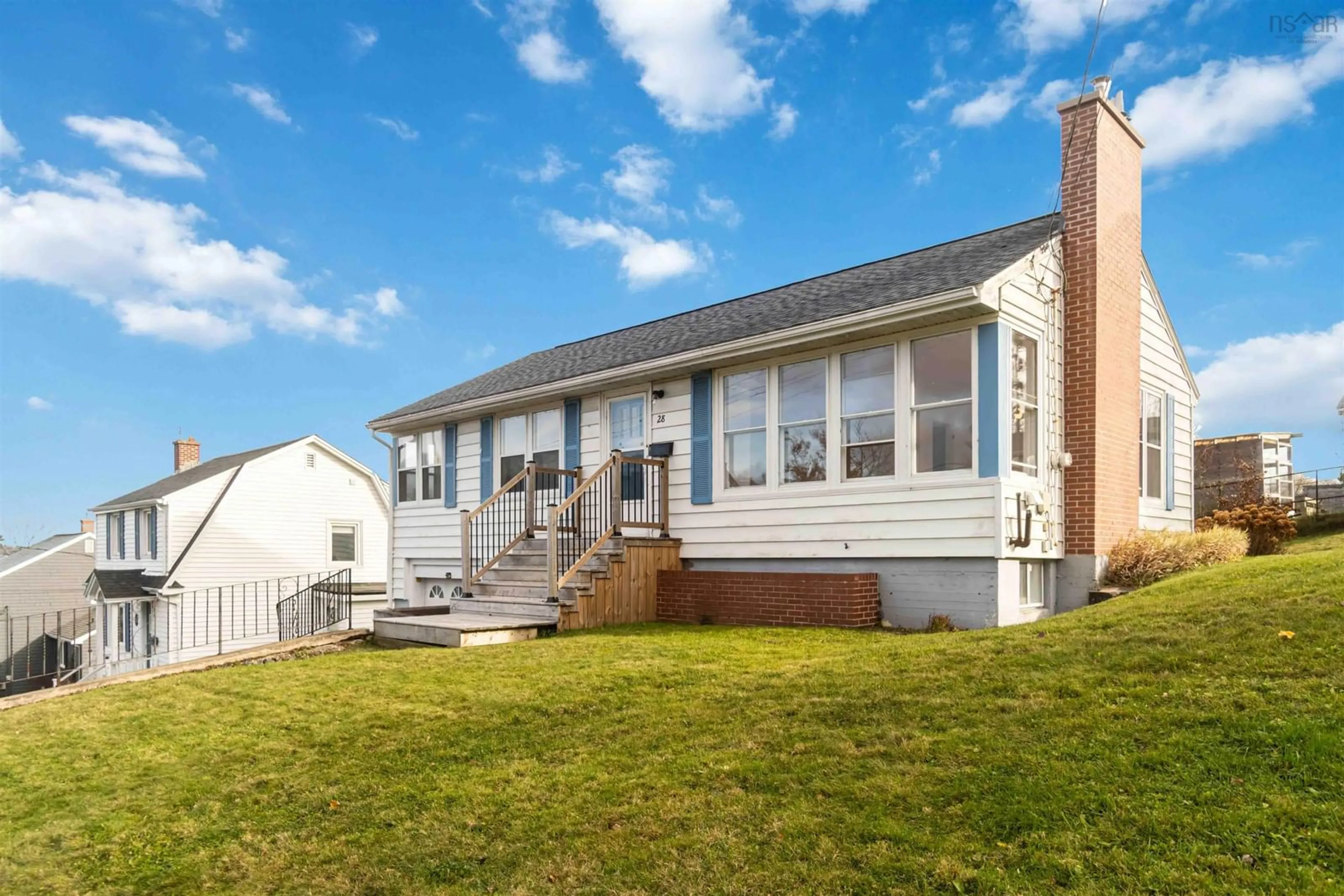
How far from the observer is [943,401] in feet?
29.5

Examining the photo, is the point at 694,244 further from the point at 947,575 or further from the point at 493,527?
the point at 947,575

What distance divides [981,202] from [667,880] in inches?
516

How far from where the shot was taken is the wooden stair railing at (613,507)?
10945 mm

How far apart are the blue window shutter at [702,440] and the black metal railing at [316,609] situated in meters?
12.0

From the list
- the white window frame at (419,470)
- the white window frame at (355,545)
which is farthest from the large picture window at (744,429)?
the white window frame at (355,545)

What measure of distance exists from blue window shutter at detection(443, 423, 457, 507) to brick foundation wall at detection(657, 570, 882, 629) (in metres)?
5.41

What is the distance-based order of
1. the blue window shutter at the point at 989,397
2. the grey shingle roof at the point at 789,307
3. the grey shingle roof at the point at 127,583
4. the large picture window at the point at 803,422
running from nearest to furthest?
the blue window shutter at the point at 989,397 < the grey shingle roof at the point at 789,307 < the large picture window at the point at 803,422 < the grey shingle roof at the point at 127,583

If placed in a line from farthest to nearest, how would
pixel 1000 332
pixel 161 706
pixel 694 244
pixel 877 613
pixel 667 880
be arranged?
pixel 694 244 → pixel 877 613 → pixel 1000 332 → pixel 161 706 → pixel 667 880

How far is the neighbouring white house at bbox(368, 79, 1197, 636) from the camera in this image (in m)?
8.81

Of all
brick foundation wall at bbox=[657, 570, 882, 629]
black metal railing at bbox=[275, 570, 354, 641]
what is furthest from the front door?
black metal railing at bbox=[275, 570, 354, 641]

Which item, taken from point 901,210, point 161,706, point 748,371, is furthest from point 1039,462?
point 161,706

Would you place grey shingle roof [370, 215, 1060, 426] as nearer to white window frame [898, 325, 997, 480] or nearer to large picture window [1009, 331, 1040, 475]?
white window frame [898, 325, 997, 480]

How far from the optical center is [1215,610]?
232 inches

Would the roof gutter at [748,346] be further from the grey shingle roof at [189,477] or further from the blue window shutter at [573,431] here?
the grey shingle roof at [189,477]
